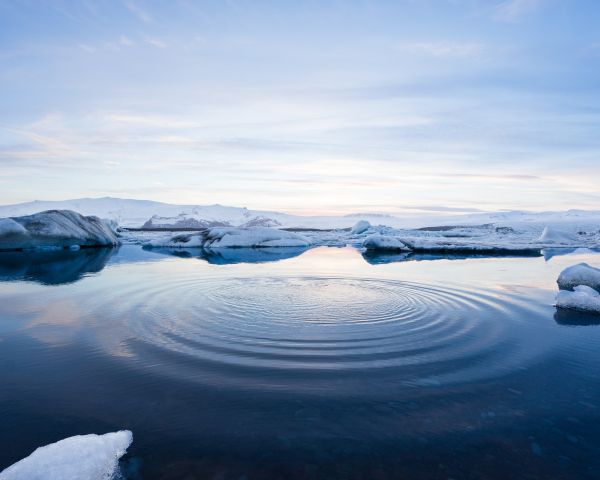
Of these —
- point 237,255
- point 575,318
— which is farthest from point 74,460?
point 237,255

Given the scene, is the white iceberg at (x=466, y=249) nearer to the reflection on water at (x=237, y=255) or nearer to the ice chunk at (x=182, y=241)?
the reflection on water at (x=237, y=255)

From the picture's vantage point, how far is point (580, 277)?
841cm

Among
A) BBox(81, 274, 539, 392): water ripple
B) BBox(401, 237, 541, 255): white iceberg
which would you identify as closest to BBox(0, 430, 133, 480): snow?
BBox(81, 274, 539, 392): water ripple

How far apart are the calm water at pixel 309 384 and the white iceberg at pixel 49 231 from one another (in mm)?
13801

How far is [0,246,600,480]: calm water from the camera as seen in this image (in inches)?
103

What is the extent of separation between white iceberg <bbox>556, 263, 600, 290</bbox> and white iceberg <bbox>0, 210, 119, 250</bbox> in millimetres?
20409

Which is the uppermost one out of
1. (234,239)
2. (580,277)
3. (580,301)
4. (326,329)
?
(580,277)

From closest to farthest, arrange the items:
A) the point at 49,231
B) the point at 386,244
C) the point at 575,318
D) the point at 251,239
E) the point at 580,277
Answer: the point at 575,318 < the point at 580,277 < the point at 49,231 < the point at 386,244 < the point at 251,239

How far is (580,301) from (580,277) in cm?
195

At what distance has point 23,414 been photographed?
10.1 ft

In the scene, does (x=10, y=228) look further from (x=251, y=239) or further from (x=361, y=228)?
(x=361, y=228)

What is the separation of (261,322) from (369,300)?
92.2 inches

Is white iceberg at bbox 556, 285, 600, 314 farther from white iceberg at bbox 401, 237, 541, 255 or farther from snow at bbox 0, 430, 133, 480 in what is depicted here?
white iceberg at bbox 401, 237, 541, 255

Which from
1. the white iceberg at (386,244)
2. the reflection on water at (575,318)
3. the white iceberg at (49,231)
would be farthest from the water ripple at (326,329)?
the white iceberg at (49,231)
